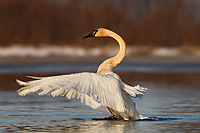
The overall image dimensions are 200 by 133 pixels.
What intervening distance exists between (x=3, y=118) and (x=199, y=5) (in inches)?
2658

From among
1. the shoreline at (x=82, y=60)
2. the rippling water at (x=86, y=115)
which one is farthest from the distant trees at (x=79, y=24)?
the rippling water at (x=86, y=115)

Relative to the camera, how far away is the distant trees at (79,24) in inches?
1526

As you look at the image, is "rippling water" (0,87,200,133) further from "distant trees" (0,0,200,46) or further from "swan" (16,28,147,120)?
"distant trees" (0,0,200,46)

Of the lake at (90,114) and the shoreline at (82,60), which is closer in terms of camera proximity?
the lake at (90,114)

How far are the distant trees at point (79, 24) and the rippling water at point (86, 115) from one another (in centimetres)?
2289

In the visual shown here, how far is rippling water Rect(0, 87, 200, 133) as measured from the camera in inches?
387

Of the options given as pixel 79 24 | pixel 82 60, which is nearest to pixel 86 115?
pixel 82 60

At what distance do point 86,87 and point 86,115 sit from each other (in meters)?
1.86

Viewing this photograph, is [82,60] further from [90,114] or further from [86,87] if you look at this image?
[86,87]

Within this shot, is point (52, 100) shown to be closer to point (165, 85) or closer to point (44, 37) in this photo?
point (165, 85)

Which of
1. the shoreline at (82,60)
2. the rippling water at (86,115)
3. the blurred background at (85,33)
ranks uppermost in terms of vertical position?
the blurred background at (85,33)

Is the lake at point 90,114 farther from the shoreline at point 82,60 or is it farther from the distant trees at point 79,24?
the distant trees at point 79,24

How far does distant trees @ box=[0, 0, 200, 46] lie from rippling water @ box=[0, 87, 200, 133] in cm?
2289

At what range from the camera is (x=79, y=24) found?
4047cm
